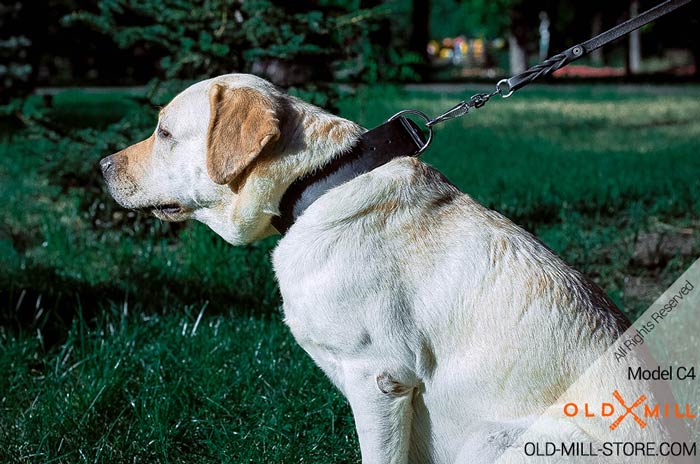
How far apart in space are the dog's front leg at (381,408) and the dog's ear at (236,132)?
799 mm

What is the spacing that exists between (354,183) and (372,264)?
312 mm

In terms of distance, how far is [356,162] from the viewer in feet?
9.82

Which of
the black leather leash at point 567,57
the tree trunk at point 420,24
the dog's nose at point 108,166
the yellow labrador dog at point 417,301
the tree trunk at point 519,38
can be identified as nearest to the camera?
the yellow labrador dog at point 417,301

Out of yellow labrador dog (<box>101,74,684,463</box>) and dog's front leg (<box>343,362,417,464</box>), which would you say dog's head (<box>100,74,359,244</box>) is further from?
dog's front leg (<box>343,362,417,464</box>)

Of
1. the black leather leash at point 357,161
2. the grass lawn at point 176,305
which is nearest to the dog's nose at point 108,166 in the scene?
the black leather leash at point 357,161

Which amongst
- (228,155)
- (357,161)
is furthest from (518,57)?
(228,155)

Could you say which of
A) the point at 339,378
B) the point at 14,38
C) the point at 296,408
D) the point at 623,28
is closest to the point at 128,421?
the point at 296,408

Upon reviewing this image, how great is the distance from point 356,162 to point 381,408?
86cm

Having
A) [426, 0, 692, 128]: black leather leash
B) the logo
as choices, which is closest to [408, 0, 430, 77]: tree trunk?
[426, 0, 692, 128]: black leather leash

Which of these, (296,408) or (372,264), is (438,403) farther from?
(296,408)

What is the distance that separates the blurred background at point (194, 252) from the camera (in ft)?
12.2

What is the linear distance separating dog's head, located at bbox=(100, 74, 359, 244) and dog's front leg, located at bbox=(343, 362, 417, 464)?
689 mm

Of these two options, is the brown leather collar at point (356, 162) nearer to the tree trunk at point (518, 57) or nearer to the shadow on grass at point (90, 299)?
the shadow on grass at point (90, 299)

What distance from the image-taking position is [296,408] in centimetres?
385
